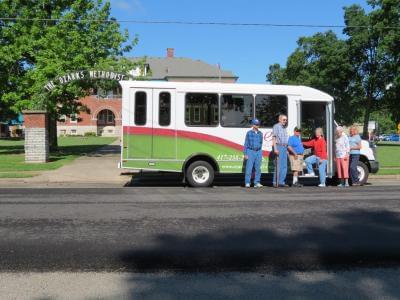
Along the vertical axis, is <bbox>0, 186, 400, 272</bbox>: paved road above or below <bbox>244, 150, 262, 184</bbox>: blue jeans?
below

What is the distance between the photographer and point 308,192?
12.7m

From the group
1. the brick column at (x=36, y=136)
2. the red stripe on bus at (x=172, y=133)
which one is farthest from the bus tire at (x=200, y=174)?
the brick column at (x=36, y=136)

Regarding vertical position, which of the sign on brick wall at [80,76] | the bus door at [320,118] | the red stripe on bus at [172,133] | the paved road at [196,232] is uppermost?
the sign on brick wall at [80,76]

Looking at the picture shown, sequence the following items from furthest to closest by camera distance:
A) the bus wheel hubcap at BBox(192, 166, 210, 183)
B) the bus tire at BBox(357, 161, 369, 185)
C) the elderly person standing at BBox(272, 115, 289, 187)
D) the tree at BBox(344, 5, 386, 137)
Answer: the tree at BBox(344, 5, 386, 137)
the bus tire at BBox(357, 161, 369, 185)
the bus wheel hubcap at BBox(192, 166, 210, 183)
the elderly person standing at BBox(272, 115, 289, 187)

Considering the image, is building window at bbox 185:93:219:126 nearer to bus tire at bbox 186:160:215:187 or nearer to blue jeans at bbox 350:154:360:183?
bus tire at bbox 186:160:215:187

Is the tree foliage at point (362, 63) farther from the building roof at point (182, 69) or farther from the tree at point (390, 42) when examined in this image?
the building roof at point (182, 69)

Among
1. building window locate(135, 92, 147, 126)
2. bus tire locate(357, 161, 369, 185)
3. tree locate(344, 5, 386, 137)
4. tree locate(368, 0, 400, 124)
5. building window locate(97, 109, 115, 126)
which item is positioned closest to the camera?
building window locate(135, 92, 147, 126)

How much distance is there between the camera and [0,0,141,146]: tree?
24.3 m

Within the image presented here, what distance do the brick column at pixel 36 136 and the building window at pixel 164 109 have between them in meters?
8.73

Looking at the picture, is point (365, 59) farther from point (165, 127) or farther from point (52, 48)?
point (165, 127)

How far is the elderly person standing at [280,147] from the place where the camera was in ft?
46.3

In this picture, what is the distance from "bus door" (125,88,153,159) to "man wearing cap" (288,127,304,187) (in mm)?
3835

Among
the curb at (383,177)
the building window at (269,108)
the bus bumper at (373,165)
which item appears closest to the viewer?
the building window at (269,108)

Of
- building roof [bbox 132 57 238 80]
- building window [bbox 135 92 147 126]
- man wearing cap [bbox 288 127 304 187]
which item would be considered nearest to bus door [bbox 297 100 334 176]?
man wearing cap [bbox 288 127 304 187]
